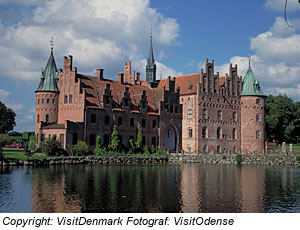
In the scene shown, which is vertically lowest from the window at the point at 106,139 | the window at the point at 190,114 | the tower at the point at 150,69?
the window at the point at 106,139

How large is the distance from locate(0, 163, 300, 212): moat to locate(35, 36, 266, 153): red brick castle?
21.7m

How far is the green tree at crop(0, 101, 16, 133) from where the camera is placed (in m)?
68.2

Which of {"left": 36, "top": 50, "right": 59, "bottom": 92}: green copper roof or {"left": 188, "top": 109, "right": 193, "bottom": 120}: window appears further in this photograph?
{"left": 188, "top": 109, "right": 193, "bottom": 120}: window

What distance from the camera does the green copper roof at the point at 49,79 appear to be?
55.7 m

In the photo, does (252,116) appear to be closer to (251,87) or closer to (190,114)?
(251,87)

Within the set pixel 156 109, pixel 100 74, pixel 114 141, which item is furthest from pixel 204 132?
pixel 100 74

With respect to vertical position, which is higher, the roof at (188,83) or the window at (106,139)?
the roof at (188,83)

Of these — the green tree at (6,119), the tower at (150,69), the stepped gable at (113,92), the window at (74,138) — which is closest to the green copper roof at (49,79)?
the stepped gable at (113,92)

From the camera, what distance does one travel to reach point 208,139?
64250mm

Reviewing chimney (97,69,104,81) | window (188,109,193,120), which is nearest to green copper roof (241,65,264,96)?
window (188,109,193,120)

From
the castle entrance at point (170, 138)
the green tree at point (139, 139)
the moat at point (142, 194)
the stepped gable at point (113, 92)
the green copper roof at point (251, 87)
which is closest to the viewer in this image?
the moat at point (142, 194)

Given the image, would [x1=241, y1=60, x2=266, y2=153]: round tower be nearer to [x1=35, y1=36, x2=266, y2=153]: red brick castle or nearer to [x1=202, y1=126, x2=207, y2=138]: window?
[x1=35, y1=36, x2=266, y2=153]: red brick castle

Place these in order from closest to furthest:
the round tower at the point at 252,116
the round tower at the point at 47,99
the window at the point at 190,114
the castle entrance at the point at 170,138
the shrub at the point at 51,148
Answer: the shrub at the point at 51,148 < the round tower at the point at 47,99 < the castle entrance at the point at 170,138 < the window at the point at 190,114 < the round tower at the point at 252,116

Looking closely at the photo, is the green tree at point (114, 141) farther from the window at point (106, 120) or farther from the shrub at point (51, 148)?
the shrub at point (51, 148)
